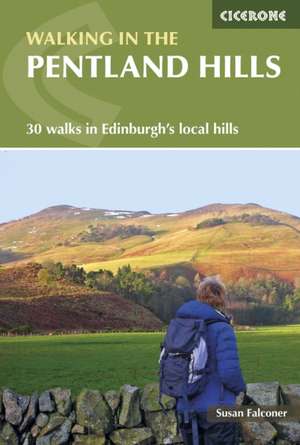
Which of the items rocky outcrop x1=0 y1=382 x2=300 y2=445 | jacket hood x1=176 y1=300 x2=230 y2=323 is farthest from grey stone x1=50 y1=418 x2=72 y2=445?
jacket hood x1=176 y1=300 x2=230 y2=323

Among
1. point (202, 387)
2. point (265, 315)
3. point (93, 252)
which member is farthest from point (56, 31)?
point (202, 387)

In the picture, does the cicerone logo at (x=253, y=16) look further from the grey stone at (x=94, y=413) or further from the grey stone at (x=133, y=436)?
the grey stone at (x=133, y=436)

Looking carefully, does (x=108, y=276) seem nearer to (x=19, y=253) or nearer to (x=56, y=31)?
(x=19, y=253)

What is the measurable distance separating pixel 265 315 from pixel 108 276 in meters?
1.69

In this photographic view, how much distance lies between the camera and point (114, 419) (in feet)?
24.5

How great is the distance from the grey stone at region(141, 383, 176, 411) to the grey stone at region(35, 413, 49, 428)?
3.17 ft

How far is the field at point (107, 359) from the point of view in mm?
7684

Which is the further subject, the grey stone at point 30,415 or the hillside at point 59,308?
the hillside at point 59,308

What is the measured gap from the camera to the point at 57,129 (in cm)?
761

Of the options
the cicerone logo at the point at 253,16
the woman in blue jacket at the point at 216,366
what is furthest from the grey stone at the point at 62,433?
the cicerone logo at the point at 253,16

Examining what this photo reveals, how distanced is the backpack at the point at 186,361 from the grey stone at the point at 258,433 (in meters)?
2.53

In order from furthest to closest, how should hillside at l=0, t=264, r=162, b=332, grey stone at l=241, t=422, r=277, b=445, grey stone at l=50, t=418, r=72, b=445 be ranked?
hillside at l=0, t=264, r=162, b=332 → grey stone at l=50, t=418, r=72, b=445 → grey stone at l=241, t=422, r=277, b=445

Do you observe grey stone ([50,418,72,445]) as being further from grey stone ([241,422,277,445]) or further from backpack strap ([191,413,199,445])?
backpack strap ([191,413,199,445])

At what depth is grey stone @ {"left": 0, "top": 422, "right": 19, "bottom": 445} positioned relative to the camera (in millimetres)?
7598
